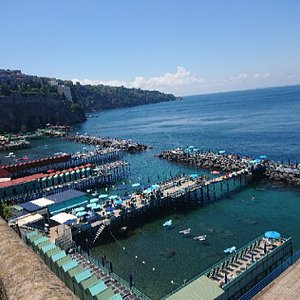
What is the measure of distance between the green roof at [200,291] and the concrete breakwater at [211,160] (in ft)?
162

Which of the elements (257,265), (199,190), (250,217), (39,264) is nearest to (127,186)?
(199,190)

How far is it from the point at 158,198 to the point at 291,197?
24.3m

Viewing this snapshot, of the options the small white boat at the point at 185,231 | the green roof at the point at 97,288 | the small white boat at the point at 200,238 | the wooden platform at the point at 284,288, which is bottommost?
the small white boat at the point at 185,231

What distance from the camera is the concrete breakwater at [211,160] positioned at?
273 feet

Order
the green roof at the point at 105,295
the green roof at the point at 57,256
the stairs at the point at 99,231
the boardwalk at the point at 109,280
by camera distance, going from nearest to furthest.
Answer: the green roof at the point at 105,295, the boardwalk at the point at 109,280, the green roof at the point at 57,256, the stairs at the point at 99,231

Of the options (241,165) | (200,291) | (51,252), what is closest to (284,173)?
(241,165)

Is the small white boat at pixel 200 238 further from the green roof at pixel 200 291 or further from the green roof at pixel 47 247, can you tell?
the green roof at pixel 47 247

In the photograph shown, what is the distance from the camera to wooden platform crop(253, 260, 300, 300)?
92.2 ft

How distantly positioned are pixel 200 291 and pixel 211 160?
202ft

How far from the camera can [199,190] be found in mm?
71312

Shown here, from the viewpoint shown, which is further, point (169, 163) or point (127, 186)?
point (169, 163)

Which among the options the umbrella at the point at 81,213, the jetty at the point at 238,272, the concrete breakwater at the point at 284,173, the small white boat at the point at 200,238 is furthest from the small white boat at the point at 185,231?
the concrete breakwater at the point at 284,173

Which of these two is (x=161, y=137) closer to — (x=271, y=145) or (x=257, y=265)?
(x=271, y=145)

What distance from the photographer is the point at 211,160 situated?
9088cm
